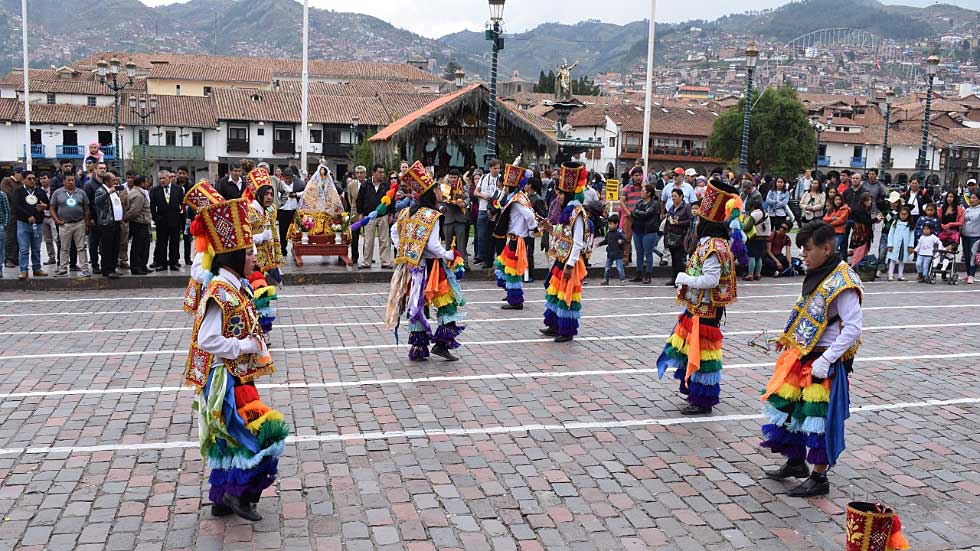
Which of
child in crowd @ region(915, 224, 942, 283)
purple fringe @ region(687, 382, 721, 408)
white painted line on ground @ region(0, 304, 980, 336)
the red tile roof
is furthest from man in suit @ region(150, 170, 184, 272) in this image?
the red tile roof

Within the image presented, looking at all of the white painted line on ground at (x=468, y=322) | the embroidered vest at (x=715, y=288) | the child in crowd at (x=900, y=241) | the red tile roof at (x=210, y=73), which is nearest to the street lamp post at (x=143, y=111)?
the red tile roof at (x=210, y=73)

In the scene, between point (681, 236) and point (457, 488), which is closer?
point (457, 488)

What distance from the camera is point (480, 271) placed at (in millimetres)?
16734

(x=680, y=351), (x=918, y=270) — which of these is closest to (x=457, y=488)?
(x=680, y=351)

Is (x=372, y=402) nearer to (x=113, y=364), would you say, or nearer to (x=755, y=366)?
(x=113, y=364)

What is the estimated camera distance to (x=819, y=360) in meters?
6.02

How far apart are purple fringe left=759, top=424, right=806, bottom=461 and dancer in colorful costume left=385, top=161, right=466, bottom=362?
4092 mm

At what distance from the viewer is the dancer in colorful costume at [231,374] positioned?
5418 millimetres

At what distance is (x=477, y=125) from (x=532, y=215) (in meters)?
16.2

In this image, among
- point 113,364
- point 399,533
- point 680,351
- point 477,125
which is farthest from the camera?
point 477,125

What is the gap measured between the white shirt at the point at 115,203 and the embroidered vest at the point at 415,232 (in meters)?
7.57

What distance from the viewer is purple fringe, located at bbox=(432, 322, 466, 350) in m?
9.76

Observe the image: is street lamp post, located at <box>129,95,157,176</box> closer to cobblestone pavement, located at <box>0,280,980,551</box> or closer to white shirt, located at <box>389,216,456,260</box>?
cobblestone pavement, located at <box>0,280,980,551</box>

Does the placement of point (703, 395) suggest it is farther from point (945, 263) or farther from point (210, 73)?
point (210, 73)
